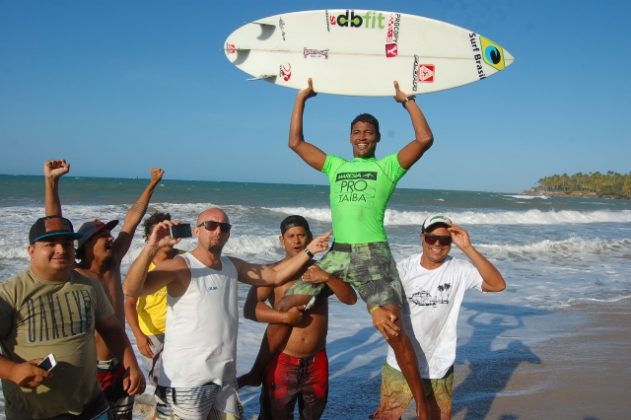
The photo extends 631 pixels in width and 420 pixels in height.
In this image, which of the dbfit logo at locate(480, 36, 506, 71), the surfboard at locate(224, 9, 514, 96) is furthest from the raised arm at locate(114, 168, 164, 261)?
the dbfit logo at locate(480, 36, 506, 71)

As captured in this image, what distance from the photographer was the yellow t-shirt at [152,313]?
14.0 feet

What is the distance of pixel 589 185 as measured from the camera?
9631 cm

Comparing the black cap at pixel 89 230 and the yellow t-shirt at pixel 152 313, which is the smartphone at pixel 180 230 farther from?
the yellow t-shirt at pixel 152 313

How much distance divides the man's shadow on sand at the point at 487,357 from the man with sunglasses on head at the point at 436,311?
1492 mm

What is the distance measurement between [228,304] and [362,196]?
1.19 m

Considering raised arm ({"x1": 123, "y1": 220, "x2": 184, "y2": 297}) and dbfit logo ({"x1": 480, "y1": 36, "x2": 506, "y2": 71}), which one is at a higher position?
dbfit logo ({"x1": 480, "y1": 36, "x2": 506, "y2": 71})

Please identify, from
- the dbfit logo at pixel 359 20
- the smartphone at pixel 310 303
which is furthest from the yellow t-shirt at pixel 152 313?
the dbfit logo at pixel 359 20

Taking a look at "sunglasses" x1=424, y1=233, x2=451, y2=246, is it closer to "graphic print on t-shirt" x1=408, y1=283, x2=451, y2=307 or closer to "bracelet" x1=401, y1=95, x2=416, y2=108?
"graphic print on t-shirt" x1=408, y1=283, x2=451, y2=307

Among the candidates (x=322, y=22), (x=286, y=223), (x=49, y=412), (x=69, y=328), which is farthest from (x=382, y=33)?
(x=49, y=412)

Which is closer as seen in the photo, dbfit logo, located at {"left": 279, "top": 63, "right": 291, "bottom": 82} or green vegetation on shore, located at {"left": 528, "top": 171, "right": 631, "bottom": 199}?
dbfit logo, located at {"left": 279, "top": 63, "right": 291, "bottom": 82}

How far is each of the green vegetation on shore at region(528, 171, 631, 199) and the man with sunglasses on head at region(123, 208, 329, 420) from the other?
98799 millimetres

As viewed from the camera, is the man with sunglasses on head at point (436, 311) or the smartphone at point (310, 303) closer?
the man with sunglasses on head at point (436, 311)

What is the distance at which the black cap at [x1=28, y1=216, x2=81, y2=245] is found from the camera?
8.63 ft

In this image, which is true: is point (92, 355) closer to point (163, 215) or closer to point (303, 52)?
point (163, 215)
